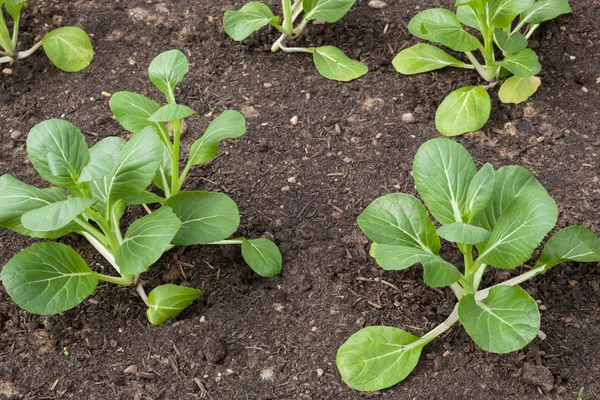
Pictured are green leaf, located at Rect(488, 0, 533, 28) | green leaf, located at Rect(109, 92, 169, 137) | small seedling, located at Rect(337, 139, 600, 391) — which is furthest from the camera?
green leaf, located at Rect(488, 0, 533, 28)

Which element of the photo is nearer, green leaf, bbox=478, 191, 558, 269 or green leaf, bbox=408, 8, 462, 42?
green leaf, bbox=478, 191, 558, 269

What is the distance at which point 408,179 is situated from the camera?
3180 mm

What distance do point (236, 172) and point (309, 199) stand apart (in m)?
0.36

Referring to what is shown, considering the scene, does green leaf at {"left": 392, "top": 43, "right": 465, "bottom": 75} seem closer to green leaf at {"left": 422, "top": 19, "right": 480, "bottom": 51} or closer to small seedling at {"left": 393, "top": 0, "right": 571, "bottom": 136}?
small seedling at {"left": 393, "top": 0, "right": 571, "bottom": 136}

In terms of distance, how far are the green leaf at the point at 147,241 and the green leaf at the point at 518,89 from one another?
1743mm

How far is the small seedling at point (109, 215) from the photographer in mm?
2475

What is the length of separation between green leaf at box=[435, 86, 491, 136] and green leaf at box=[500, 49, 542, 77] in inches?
6.2

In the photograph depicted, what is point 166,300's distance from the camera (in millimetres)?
2672

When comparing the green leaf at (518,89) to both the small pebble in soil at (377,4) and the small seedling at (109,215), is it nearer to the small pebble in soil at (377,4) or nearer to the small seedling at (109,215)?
the small pebble in soil at (377,4)

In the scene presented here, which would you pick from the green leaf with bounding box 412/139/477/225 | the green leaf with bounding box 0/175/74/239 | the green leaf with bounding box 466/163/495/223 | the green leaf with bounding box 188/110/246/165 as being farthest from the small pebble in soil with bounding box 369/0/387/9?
the green leaf with bounding box 0/175/74/239

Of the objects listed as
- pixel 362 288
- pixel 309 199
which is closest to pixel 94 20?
pixel 309 199

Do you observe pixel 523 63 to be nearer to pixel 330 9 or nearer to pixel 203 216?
pixel 330 9

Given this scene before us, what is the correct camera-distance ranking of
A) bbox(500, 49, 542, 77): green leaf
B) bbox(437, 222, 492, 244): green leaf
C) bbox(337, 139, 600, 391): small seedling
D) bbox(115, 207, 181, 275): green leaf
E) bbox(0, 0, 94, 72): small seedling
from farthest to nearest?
bbox(0, 0, 94, 72): small seedling < bbox(500, 49, 542, 77): green leaf < bbox(115, 207, 181, 275): green leaf < bbox(337, 139, 600, 391): small seedling < bbox(437, 222, 492, 244): green leaf

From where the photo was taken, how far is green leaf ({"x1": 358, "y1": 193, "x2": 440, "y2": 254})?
8.63ft
